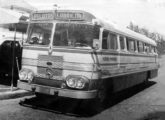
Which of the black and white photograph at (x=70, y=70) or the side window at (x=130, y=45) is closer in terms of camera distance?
the black and white photograph at (x=70, y=70)

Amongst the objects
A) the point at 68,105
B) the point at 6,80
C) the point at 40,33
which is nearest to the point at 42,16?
the point at 40,33

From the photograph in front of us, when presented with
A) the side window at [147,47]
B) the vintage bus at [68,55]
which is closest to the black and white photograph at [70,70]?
the vintage bus at [68,55]

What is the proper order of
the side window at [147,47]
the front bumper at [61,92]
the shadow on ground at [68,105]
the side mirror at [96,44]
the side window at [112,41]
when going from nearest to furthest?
the front bumper at [61,92] < the side mirror at [96,44] < the shadow on ground at [68,105] < the side window at [112,41] < the side window at [147,47]

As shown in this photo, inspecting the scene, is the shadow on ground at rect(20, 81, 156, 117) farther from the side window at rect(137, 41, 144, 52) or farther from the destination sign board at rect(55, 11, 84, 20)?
the side window at rect(137, 41, 144, 52)

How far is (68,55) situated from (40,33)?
4.15 ft

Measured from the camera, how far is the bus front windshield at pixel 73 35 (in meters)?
8.01

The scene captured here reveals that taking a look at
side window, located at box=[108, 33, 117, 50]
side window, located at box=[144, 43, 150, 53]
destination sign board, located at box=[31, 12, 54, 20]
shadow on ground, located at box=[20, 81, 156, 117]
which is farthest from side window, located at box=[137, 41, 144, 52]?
destination sign board, located at box=[31, 12, 54, 20]

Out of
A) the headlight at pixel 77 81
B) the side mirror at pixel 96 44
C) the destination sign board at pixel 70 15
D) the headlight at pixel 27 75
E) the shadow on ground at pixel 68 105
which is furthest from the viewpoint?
the shadow on ground at pixel 68 105

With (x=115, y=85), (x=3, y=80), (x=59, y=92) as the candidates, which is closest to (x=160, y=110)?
(x=115, y=85)

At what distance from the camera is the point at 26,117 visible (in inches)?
298

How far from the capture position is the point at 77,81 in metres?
7.72

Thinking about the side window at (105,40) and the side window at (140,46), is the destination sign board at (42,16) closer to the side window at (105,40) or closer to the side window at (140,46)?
the side window at (105,40)

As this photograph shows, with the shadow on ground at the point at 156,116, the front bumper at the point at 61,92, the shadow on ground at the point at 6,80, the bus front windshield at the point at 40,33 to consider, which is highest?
the bus front windshield at the point at 40,33

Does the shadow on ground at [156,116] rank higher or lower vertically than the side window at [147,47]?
lower
